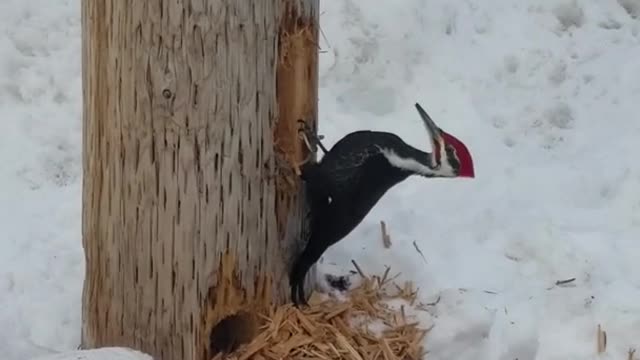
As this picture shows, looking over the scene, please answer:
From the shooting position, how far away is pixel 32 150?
482 centimetres

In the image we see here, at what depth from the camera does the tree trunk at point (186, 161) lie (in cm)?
320

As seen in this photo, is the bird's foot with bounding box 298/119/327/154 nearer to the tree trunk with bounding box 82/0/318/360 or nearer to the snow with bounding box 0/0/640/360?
the tree trunk with bounding box 82/0/318/360

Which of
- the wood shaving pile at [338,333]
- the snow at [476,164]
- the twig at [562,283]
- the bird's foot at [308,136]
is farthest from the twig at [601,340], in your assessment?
the bird's foot at [308,136]

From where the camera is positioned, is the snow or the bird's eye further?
the snow

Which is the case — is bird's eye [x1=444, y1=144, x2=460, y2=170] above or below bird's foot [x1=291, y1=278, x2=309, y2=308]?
above

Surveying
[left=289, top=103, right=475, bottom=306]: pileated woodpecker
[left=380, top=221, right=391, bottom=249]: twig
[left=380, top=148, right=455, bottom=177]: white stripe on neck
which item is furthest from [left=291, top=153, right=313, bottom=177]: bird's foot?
[left=380, top=221, right=391, bottom=249]: twig

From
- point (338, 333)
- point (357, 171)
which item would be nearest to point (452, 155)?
point (357, 171)

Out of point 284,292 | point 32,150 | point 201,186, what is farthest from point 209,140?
point 32,150

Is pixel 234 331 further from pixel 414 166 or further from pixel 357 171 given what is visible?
pixel 414 166

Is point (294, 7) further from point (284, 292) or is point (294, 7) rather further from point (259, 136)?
point (284, 292)

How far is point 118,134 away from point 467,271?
1.30 metres

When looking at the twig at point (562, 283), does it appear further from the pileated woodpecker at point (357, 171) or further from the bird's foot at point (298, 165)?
the bird's foot at point (298, 165)

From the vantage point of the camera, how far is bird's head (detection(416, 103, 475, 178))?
3.31 meters

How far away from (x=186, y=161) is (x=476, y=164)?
182 cm
